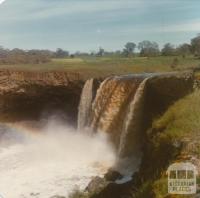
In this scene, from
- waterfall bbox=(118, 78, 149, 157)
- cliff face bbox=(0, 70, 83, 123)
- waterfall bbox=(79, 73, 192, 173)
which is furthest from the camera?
cliff face bbox=(0, 70, 83, 123)

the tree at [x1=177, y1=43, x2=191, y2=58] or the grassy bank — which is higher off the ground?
the tree at [x1=177, y1=43, x2=191, y2=58]

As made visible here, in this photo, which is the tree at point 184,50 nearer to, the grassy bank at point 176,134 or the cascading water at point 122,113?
the cascading water at point 122,113

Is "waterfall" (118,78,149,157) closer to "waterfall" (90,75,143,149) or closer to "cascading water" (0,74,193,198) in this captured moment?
"cascading water" (0,74,193,198)

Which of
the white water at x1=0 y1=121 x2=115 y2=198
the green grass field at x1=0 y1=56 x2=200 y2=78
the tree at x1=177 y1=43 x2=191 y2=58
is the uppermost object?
the tree at x1=177 y1=43 x2=191 y2=58

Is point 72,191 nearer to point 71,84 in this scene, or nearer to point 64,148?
point 64,148

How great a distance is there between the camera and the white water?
9.04 m

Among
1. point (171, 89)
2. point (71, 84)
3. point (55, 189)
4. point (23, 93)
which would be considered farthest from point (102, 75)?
point (55, 189)

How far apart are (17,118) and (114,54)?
5.66m

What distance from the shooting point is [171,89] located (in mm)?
9672

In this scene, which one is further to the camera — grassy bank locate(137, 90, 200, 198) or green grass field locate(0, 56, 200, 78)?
green grass field locate(0, 56, 200, 78)

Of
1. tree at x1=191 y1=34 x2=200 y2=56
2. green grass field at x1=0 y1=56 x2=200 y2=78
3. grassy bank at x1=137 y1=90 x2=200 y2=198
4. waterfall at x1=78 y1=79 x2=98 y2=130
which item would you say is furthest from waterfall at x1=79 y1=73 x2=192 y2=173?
tree at x1=191 y1=34 x2=200 y2=56

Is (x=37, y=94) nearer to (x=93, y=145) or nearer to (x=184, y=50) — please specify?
(x=93, y=145)

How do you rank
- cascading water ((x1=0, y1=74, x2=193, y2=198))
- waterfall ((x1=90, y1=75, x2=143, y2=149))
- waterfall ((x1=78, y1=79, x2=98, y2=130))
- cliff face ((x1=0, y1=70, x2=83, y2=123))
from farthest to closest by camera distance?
cliff face ((x1=0, y1=70, x2=83, y2=123)) < waterfall ((x1=78, y1=79, x2=98, y2=130)) < waterfall ((x1=90, y1=75, x2=143, y2=149)) < cascading water ((x1=0, y1=74, x2=193, y2=198))

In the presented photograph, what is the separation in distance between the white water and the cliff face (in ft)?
2.08
